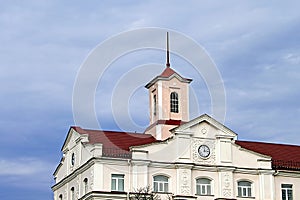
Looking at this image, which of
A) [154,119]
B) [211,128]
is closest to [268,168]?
[211,128]

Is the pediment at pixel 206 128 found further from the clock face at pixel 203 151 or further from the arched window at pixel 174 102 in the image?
the arched window at pixel 174 102

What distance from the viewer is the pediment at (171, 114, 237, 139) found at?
219ft

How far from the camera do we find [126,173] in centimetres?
6372

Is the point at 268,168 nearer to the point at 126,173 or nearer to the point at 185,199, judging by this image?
the point at 185,199

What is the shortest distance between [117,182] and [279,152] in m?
18.3

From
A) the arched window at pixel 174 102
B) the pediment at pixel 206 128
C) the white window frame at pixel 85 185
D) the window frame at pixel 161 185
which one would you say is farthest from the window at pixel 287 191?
the white window frame at pixel 85 185

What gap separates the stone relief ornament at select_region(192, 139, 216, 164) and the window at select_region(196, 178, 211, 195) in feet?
5.66

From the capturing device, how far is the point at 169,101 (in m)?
72.7

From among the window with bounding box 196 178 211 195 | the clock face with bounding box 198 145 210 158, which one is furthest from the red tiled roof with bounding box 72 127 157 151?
the window with bounding box 196 178 211 195

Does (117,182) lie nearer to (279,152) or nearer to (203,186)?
(203,186)

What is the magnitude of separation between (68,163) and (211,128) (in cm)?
1450

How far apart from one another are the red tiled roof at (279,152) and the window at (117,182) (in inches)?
544

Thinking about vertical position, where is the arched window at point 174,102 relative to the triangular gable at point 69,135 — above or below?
above

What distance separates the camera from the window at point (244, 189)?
220 feet
